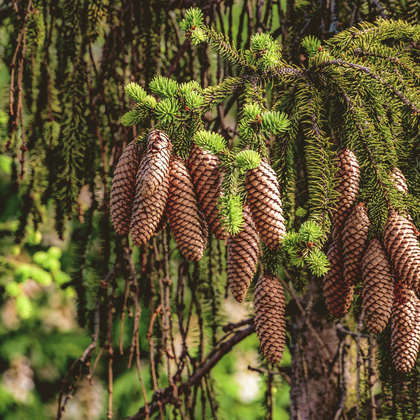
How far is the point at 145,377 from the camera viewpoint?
4.20 m

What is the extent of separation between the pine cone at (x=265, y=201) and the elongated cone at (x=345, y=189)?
167 millimetres

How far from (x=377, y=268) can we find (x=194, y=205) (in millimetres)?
363

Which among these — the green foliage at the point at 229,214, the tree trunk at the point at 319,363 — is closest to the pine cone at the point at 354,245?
the green foliage at the point at 229,214

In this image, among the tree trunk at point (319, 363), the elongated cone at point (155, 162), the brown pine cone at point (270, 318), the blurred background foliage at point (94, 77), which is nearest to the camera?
the elongated cone at point (155, 162)

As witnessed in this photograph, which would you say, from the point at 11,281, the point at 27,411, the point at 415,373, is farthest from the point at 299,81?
the point at 27,411

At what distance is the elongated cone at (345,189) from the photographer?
0.84m

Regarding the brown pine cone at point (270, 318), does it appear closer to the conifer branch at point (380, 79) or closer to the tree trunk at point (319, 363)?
the conifer branch at point (380, 79)

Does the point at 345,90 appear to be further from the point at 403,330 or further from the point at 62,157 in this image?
the point at 62,157

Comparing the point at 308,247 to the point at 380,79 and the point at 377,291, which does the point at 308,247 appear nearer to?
the point at 377,291

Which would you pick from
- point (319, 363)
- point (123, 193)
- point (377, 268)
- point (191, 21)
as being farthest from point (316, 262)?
point (319, 363)

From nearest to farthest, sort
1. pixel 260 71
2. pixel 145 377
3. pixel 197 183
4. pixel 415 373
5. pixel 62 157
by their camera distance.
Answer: pixel 197 183
pixel 260 71
pixel 415 373
pixel 62 157
pixel 145 377

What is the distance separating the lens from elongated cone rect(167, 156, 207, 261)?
73cm

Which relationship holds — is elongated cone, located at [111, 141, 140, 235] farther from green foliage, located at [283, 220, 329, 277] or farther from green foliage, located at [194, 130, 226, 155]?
green foliage, located at [283, 220, 329, 277]

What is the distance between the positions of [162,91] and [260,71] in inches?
8.9
